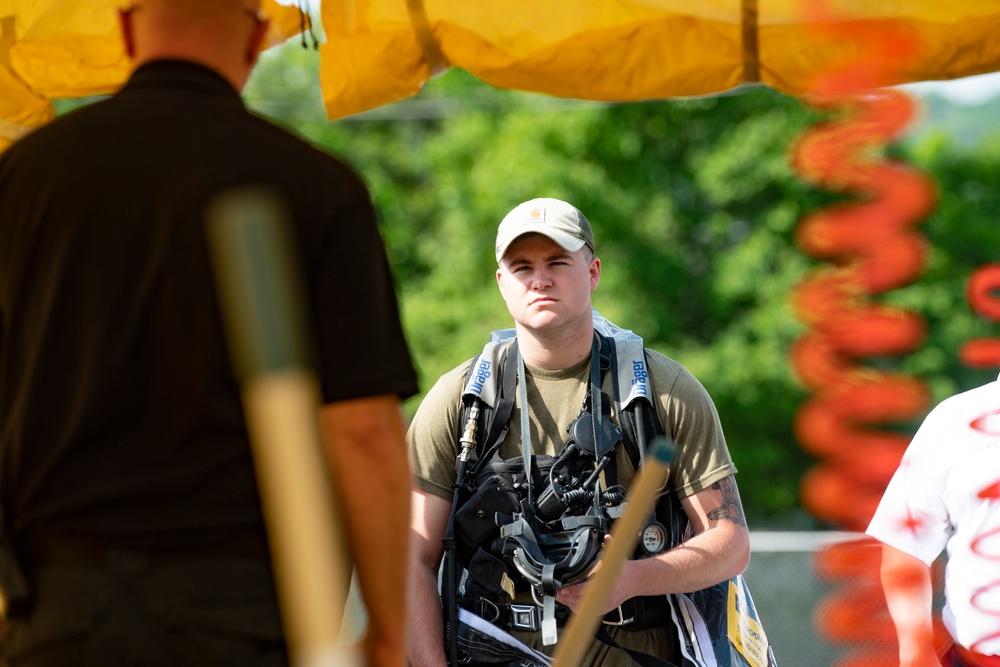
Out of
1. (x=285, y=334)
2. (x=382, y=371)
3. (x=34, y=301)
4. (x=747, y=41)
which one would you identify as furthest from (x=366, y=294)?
(x=747, y=41)

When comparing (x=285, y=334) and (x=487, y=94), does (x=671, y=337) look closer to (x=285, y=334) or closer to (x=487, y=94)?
(x=487, y=94)

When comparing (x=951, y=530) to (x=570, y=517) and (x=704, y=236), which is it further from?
(x=704, y=236)

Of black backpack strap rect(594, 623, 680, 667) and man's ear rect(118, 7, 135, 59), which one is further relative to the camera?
black backpack strap rect(594, 623, 680, 667)

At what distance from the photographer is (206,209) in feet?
5.91

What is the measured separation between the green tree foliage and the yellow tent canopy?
11645 mm

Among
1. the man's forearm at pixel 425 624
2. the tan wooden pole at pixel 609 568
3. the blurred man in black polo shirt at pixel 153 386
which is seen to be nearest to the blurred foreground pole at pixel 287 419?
the tan wooden pole at pixel 609 568

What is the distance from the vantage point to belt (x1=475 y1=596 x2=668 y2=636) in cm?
354

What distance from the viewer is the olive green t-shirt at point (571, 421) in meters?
3.58

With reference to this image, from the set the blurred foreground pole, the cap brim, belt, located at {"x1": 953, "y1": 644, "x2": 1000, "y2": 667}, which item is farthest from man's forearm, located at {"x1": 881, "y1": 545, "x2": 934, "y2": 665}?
the blurred foreground pole

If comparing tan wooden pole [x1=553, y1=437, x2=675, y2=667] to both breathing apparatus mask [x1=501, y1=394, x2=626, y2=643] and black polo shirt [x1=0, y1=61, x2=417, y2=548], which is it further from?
breathing apparatus mask [x1=501, y1=394, x2=626, y2=643]

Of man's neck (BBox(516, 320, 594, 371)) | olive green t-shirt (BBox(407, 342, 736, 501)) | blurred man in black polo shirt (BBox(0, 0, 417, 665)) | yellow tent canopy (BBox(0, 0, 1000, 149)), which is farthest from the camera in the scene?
man's neck (BBox(516, 320, 594, 371))

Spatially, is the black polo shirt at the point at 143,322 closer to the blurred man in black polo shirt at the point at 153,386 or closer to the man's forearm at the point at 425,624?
the blurred man in black polo shirt at the point at 153,386

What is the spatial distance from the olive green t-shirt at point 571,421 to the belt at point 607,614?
0.02 m

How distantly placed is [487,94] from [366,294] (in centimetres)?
1779
